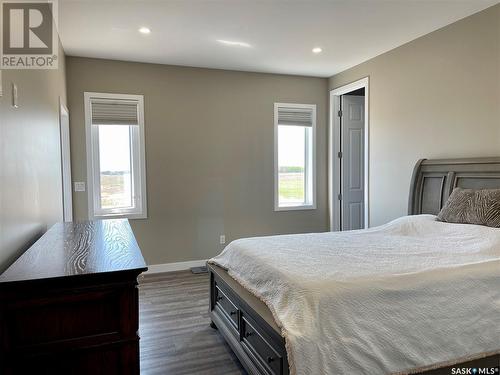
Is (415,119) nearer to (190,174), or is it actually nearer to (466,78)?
(466,78)

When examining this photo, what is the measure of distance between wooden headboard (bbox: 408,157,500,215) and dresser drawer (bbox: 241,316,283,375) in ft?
7.36

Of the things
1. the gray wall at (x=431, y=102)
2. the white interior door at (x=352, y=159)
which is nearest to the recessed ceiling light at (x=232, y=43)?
the gray wall at (x=431, y=102)

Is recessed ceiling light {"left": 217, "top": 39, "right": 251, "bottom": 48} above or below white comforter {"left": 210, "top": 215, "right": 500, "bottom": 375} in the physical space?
above

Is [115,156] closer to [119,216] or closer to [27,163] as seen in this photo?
[119,216]

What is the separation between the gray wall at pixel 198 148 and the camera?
4.43 meters

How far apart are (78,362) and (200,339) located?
169 centimetres

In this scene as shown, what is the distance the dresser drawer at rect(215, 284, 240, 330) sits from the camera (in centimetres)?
254

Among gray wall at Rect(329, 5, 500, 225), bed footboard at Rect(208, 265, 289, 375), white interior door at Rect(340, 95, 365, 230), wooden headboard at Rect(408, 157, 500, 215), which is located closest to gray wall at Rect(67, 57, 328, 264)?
white interior door at Rect(340, 95, 365, 230)

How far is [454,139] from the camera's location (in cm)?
344

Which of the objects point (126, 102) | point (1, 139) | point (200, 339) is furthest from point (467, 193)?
point (126, 102)

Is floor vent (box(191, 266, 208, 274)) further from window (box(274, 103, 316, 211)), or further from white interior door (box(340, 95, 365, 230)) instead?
white interior door (box(340, 95, 365, 230))

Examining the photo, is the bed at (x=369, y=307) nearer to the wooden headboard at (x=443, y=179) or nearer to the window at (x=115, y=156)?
the wooden headboard at (x=443, y=179)

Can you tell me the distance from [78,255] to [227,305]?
1.41m

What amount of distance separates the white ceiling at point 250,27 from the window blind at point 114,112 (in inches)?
21.5
